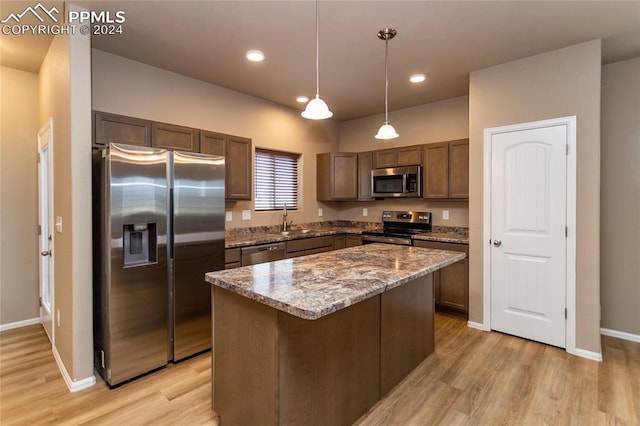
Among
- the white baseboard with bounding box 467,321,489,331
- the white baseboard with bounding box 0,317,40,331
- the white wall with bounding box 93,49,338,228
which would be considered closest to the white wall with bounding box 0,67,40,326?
the white baseboard with bounding box 0,317,40,331

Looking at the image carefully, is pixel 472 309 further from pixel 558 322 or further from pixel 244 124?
pixel 244 124

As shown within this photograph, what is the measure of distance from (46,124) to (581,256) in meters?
5.07

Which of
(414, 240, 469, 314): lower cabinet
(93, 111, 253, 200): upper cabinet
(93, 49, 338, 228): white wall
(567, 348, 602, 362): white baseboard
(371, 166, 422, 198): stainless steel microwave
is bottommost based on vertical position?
(567, 348, 602, 362): white baseboard

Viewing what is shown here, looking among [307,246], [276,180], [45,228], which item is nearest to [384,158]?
[276,180]

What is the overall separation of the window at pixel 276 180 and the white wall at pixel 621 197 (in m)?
3.77

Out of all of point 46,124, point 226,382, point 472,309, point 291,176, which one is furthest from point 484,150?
point 46,124

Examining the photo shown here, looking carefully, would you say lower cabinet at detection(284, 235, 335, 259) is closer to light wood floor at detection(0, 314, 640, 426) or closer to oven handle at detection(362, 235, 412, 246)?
oven handle at detection(362, 235, 412, 246)

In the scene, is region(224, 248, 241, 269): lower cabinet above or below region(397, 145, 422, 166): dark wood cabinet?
below

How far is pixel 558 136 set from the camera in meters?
2.96

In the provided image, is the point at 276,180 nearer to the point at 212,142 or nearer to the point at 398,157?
the point at 212,142

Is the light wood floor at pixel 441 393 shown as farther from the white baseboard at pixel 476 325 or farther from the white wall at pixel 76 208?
the white baseboard at pixel 476 325

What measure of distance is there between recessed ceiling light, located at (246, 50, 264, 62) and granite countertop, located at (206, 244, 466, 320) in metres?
2.01

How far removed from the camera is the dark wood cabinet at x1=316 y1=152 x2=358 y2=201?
16.6ft

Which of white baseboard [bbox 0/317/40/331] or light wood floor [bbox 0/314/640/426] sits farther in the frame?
white baseboard [bbox 0/317/40/331]
